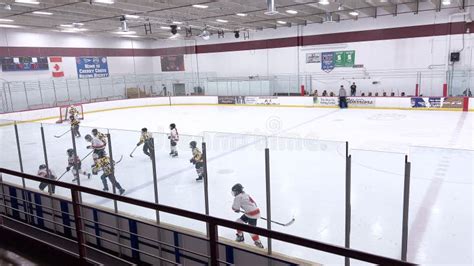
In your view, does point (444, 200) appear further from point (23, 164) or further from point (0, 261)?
point (23, 164)

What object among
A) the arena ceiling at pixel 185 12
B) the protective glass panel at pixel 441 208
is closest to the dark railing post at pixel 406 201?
the protective glass panel at pixel 441 208

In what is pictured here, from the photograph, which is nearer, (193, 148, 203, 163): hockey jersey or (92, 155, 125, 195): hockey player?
(193, 148, 203, 163): hockey jersey

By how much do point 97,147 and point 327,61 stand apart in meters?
21.6

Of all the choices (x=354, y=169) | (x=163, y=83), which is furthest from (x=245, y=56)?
(x=354, y=169)

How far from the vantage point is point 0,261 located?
4.15 metres

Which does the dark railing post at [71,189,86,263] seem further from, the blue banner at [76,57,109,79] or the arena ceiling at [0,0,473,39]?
the blue banner at [76,57,109,79]

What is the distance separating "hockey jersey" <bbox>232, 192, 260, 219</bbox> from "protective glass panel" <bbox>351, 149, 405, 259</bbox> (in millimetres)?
1398

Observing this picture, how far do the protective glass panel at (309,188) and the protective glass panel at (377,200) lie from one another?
217 mm

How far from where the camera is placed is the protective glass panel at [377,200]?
410 centimetres

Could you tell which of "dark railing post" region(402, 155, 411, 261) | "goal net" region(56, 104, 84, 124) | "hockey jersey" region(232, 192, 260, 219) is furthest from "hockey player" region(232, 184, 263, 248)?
"goal net" region(56, 104, 84, 124)

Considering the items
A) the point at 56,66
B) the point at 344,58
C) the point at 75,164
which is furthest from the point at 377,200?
the point at 56,66

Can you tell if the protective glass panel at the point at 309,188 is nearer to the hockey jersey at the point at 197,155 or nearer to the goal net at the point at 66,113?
the hockey jersey at the point at 197,155

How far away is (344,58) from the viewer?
2508 centimetres

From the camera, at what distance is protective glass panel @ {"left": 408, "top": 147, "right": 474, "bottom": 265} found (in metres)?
4.23
